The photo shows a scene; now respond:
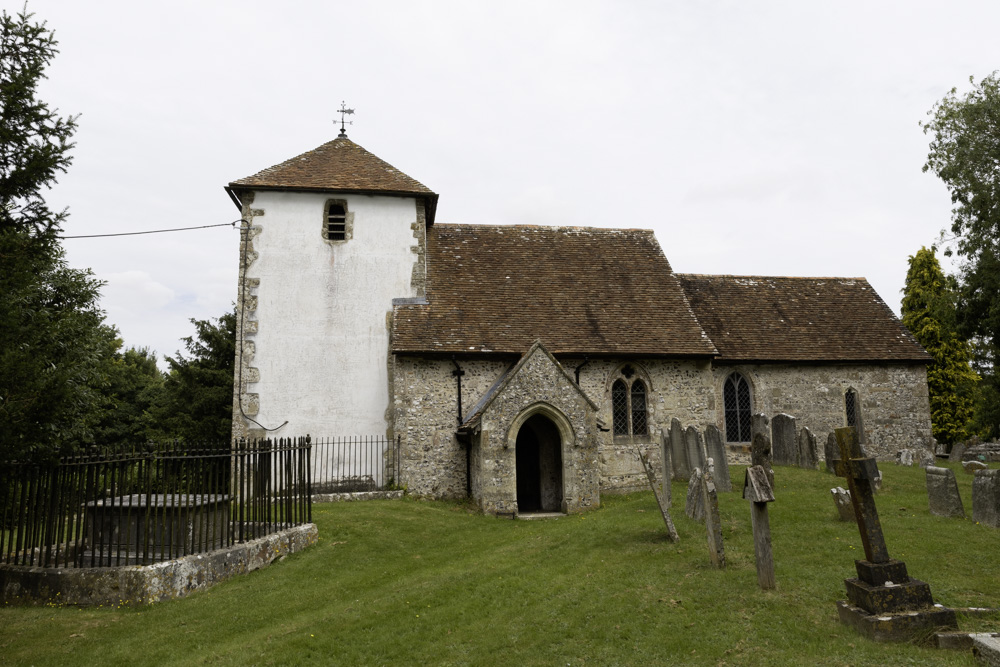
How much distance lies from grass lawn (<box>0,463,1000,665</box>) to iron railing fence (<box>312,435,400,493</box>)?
4862mm

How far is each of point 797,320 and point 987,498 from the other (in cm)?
1171

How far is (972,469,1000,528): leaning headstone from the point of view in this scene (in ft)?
32.9

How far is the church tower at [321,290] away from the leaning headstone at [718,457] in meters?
8.37

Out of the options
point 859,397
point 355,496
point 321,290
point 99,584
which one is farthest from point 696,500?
point 859,397

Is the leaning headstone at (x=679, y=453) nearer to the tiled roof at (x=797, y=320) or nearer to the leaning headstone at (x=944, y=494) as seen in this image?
the tiled roof at (x=797, y=320)

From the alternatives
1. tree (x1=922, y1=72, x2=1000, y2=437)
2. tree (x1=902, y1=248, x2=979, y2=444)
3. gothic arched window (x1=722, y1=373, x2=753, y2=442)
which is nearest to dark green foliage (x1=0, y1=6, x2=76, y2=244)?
gothic arched window (x1=722, y1=373, x2=753, y2=442)

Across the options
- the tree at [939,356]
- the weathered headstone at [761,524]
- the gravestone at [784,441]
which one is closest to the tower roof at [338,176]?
the gravestone at [784,441]

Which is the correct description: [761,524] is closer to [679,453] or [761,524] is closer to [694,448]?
[694,448]

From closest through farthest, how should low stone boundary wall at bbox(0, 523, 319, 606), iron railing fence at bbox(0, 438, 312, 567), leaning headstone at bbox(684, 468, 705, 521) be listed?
low stone boundary wall at bbox(0, 523, 319, 606) → iron railing fence at bbox(0, 438, 312, 567) → leaning headstone at bbox(684, 468, 705, 521)

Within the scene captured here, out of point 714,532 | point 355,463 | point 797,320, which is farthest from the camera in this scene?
point 797,320

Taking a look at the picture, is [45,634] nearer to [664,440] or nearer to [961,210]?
[664,440]

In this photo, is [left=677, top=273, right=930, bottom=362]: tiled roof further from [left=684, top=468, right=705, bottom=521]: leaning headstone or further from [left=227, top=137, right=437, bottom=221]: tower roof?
[left=227, top=137, right=437, bottom=221]: tower roof

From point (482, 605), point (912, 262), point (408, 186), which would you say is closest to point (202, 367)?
point (408, 186)

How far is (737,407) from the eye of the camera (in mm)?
19875
